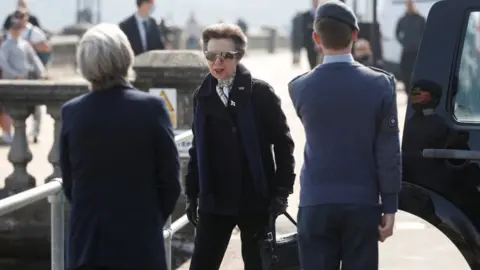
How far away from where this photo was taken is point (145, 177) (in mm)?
4395

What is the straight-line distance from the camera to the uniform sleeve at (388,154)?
4.58 m

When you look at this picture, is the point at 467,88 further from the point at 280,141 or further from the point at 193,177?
the point at 193,177

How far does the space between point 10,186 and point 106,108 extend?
224 inches

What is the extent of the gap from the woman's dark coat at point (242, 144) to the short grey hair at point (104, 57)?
104 cm

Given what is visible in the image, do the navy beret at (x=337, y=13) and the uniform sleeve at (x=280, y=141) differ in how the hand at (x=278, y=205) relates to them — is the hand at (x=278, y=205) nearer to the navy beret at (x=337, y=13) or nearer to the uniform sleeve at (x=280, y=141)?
the uniform sleeve at (x=280, y=141)

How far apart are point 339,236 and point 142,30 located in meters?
7.32

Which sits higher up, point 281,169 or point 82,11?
point 281,169

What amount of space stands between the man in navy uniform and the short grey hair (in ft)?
2.43

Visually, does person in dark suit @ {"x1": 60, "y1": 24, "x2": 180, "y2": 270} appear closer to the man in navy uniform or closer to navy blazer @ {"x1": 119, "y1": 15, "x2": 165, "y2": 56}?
the man in navy uniform

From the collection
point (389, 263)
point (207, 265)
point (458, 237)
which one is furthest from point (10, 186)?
point (458, 237)

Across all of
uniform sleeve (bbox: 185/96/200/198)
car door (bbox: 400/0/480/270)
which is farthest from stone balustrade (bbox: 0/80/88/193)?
car door (bbox: 400/0/480/270)

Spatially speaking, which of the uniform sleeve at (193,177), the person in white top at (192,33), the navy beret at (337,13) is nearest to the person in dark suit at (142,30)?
the uniform sleeve at (193,177)

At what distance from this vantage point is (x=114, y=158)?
4359mm

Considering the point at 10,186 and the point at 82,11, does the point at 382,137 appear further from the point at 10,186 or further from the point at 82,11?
the point at 82,11
